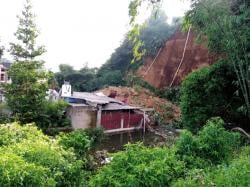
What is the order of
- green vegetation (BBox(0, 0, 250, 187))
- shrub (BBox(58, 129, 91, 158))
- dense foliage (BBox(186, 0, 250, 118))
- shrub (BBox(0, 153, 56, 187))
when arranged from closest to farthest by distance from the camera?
1. shrub (BBox(0, 153, 56, 187))
2. green vegetation (BBox(0, 0, 250, 187))
3. shrub (BBox(58, 129, 91, 158))
4. dense foliage (BBox(186, 0, 250, 118))

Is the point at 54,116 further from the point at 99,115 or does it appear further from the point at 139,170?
the point at 139,170

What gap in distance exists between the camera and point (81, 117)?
15.3m

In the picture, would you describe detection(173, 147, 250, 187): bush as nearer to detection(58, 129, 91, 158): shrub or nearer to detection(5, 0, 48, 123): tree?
detection(58, 129, 91, 158): shrub

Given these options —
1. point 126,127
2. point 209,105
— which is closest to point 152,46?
point 126,127

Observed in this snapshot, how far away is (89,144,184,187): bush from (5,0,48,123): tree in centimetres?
991

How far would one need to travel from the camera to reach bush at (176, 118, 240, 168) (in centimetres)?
469

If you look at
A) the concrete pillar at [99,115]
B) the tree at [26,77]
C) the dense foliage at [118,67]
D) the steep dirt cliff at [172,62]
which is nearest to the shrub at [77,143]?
the tree at [26,77]

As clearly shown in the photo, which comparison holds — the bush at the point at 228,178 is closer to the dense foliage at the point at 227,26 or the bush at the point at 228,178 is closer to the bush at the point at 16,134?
the bush at the point at 16,134

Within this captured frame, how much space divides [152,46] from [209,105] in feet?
52.2

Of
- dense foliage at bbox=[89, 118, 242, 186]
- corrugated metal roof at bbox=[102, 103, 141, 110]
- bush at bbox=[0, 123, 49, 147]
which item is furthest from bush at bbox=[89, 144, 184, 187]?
corrugated metal roof at bbox=[102, 103, 141, 110]

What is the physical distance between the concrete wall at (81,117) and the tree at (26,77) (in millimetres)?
1898

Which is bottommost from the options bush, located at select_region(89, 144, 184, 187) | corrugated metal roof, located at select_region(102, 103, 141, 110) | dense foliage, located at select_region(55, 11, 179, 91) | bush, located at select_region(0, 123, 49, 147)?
corrugated metal roof, located at select_region(102, 103, 141, 110)

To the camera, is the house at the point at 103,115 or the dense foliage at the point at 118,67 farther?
the dense foliage at the point at 118,67

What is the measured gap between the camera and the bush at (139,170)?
3.58 metres
